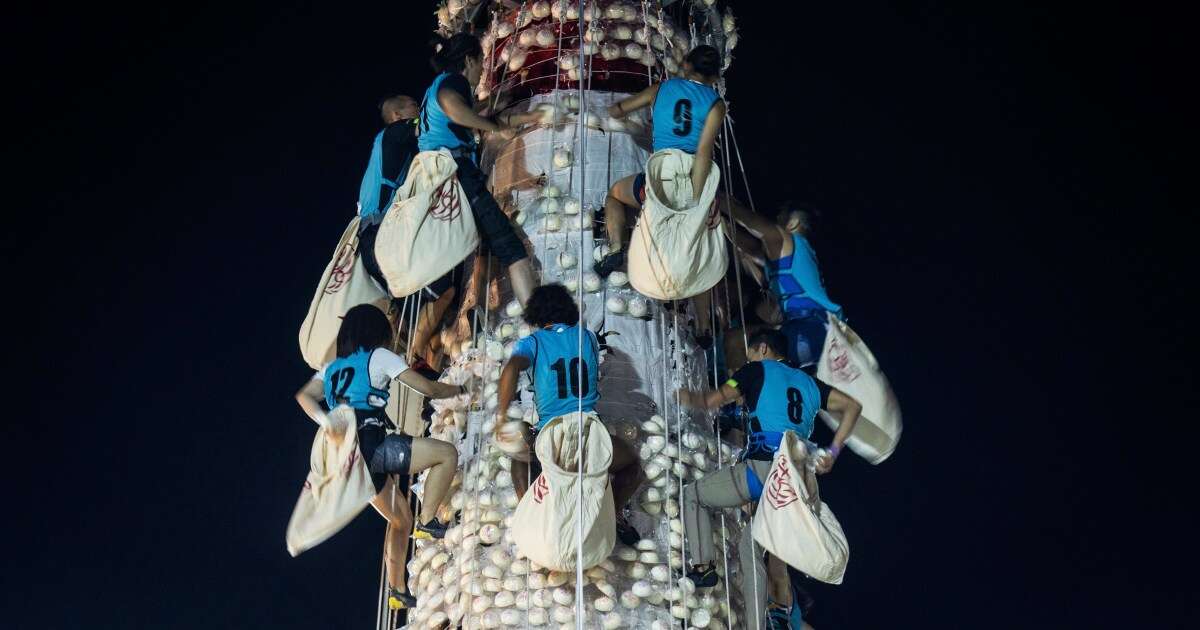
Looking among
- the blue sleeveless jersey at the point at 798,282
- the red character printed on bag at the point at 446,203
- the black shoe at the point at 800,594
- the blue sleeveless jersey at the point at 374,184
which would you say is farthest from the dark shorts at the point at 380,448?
the blue sleeveless jersey at the point at 798,282

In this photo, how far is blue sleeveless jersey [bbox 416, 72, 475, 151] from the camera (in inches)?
291

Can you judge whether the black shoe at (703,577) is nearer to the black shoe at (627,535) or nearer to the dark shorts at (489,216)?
the black shoe at (627,535)

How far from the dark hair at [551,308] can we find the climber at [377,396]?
50 centimetres

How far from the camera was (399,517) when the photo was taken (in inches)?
284

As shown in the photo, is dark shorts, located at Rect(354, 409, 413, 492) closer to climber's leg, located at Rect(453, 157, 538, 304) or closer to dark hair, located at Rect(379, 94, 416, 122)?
climber's leg, located at Rect(453, 157, 538, 304)

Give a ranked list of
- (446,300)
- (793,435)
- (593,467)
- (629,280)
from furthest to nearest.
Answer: (446,300) → (629,280) → (793,435) → (593,467)

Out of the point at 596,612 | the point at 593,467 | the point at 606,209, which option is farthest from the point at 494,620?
the point at 606,209

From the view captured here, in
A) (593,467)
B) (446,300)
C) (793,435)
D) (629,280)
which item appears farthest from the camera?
(446,300)

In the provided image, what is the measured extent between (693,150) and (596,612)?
2166 mm

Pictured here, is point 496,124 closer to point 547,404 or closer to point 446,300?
point 446,300

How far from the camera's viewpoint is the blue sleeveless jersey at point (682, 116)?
7.24 m

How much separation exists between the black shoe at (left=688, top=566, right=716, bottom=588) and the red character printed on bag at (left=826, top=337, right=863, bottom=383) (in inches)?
55.2

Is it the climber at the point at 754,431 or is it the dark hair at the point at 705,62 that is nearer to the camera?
the climber at the point at 754,431

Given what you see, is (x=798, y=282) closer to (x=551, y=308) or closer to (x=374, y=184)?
(x=551, y=308)
